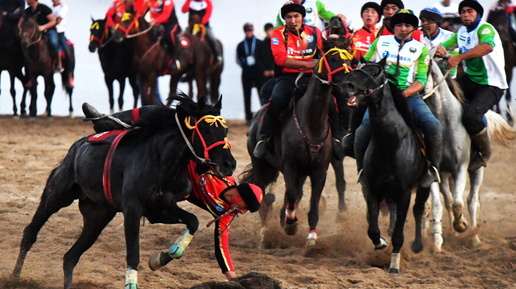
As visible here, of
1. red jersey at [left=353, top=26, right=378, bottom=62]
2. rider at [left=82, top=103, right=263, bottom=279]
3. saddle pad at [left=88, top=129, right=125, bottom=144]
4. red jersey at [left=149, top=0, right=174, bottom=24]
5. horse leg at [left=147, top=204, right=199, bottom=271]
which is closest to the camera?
horse leg at [left=147, top=204, right=199, bottom=271]

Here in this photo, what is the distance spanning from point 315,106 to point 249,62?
9819mm

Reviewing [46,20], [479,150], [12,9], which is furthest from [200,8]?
[479,150]

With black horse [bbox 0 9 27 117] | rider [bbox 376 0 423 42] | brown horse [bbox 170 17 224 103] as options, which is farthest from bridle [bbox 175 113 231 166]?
black horse [bbox 0 9 27 117]

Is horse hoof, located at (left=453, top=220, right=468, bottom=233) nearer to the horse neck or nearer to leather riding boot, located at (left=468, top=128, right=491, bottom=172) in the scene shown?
leather riding boot, located at (left=468, top=128, right=491, bottom=172)

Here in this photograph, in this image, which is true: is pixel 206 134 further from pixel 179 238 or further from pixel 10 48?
pixel 10 48

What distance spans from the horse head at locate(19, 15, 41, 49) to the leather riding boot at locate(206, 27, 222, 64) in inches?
131

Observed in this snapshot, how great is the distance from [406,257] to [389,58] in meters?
1.84

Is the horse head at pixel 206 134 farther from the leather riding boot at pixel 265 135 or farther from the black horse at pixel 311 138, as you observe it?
the leather riding boot at pixel 265 135

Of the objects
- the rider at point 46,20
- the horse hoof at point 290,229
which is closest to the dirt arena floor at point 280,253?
the horse hoof at point 290,229

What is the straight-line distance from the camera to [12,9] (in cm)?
1908

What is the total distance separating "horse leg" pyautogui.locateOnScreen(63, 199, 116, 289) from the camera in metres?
7.99

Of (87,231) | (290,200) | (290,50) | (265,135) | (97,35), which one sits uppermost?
(97,35)

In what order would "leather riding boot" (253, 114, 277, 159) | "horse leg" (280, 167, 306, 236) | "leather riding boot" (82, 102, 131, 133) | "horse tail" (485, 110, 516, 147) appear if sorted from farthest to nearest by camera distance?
"horse tail" (485, 110, 516, 147), "leather riding boot" (253, 114, 277, 159), "horse leg" (280, 167, 306, 236), "leather riding boot" (82, 102, 131, 133)

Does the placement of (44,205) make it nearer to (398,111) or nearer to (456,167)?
(398,111)
